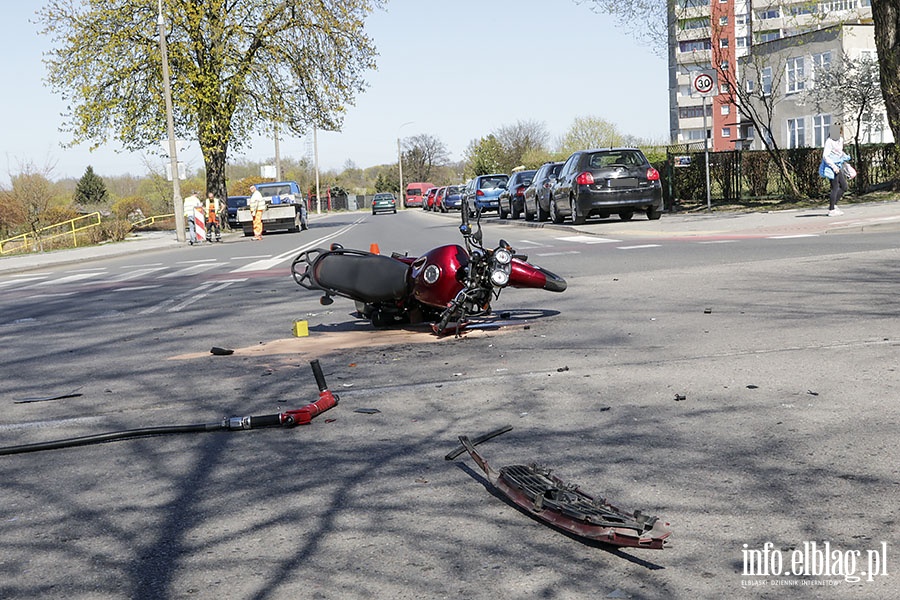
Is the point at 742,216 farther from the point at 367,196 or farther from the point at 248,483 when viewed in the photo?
the point at 367,196

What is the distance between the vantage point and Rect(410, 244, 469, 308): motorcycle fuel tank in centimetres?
815

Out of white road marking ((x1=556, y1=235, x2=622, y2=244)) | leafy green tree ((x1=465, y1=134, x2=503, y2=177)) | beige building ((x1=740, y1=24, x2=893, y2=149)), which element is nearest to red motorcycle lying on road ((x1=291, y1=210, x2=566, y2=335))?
white road marking ((x1=556, y1=235, x2=622, y2=244))

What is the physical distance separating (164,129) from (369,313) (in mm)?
36074

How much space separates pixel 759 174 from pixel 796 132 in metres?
28.9

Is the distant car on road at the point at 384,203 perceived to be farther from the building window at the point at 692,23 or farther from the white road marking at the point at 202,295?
the white road marking at the point at 202,295

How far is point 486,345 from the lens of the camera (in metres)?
7.93

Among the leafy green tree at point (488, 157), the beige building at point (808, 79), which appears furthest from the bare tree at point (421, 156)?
the beige building at point (808, 79)

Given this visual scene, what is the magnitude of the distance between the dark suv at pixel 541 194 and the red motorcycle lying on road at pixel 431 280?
1944 cm

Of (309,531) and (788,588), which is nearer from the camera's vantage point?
(788,588)

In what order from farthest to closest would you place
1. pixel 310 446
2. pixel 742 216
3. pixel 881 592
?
pixel 742 216 → pixel 310 446 → pixel 881 592

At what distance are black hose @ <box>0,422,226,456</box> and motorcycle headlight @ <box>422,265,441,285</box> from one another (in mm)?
3087

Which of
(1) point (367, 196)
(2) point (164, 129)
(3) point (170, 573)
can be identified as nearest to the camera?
(3) point (170, 573)

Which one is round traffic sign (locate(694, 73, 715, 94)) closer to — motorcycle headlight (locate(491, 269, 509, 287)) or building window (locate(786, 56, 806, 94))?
motorcycle headlight (locate(491, 269, 509, 287))

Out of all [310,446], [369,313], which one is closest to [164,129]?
[369,313]
